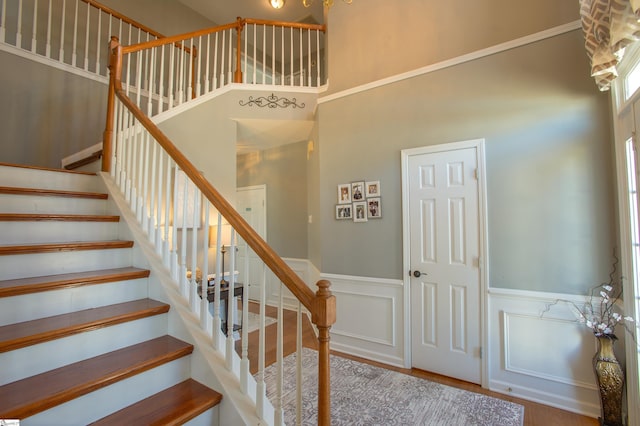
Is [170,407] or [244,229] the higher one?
[244,229]

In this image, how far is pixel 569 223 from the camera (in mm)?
2170

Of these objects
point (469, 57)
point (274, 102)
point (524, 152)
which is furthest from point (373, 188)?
point (274, 102)

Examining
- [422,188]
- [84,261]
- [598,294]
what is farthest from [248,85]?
[598,294]

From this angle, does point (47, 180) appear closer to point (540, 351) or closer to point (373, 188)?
point (373, 188)

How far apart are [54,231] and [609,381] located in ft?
12.2

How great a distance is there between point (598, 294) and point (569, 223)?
538mm

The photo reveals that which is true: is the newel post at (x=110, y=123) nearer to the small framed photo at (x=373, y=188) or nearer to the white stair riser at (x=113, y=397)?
the white stair riser at (x=113, y=397)

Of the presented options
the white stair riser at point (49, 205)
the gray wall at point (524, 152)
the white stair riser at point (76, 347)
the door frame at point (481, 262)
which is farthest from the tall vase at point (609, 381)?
the white stair riser at point (49, 205)

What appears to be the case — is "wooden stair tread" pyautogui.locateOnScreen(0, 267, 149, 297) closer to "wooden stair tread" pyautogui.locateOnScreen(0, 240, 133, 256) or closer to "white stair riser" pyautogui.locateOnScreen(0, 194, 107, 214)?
"wooden stair tread" pyautogui.locateOnScreen(0, 240, 133, 256)

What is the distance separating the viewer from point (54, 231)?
1791 mm

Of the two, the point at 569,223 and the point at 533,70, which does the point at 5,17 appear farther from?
the point at 569,223

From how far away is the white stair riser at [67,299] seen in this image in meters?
1.33

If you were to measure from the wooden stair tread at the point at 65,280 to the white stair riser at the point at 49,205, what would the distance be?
0.60 metres

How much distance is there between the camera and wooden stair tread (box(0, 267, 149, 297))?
1.34m
